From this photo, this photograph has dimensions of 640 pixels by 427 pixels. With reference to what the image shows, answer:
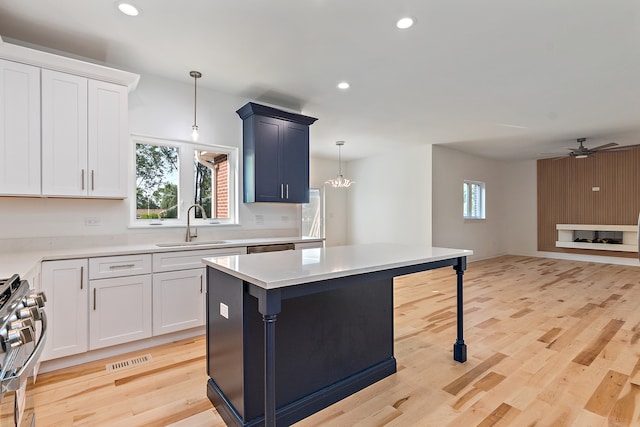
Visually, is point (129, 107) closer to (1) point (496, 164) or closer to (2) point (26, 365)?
(2) point (26, 365)

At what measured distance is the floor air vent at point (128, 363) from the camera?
8.01 feet

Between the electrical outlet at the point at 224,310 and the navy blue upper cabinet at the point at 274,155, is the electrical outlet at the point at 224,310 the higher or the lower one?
the lower one

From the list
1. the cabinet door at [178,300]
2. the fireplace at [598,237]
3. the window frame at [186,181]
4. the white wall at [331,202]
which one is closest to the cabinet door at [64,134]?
the window frame at [186,181]

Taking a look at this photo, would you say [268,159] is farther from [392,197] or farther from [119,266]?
[392,197]

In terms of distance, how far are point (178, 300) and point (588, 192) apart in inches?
360

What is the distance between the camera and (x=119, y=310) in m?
2.60

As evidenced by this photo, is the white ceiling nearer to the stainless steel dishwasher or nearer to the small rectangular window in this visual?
the small rectangular window

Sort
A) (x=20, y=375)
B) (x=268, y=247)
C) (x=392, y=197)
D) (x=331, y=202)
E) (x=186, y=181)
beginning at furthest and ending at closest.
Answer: (x=331, y=202)
(x=392, y=197)
(x=186, y=181)
(x=268, y=247)
(x=20, y=375)

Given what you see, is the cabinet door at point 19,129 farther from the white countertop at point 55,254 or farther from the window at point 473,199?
the window at point 473,199

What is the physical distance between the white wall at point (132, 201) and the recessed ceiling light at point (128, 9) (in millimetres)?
1029

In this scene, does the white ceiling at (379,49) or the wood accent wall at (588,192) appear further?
the wood accent wall at (588,192)

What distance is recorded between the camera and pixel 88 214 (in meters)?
2.93

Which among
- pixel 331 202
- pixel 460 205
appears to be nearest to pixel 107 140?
pixel 331 202

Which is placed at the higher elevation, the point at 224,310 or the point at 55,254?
the point at 55,254
